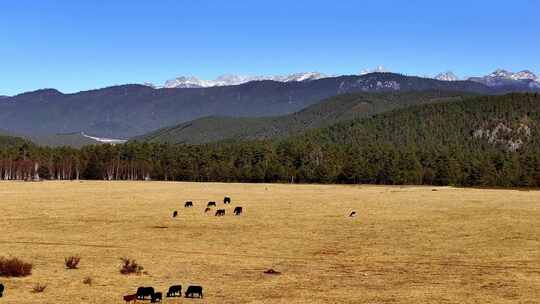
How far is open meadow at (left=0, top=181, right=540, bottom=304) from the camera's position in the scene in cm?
2953

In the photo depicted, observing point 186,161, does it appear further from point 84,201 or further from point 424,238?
point 424,238

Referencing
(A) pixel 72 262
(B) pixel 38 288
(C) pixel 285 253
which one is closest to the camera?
(B) pixel 38 288

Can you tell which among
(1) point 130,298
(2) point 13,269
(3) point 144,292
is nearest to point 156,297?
(3) point 144,292

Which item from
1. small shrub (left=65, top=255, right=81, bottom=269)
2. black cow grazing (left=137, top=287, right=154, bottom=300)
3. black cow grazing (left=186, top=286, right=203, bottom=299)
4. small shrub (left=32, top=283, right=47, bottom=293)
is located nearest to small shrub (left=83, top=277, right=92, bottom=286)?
small shrub (left=32, top=283, right=47, bottom=293)

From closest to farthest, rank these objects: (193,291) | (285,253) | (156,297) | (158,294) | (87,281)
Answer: (156,297) < (158,294) < (193,291) < (87,281) < (285,253)

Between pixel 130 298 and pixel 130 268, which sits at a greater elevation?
pixel 130 268

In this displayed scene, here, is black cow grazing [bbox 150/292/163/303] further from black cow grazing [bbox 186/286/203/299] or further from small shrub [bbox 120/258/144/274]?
small shrub [bbox 120/258/144/274]

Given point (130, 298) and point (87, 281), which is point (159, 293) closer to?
point (130, 298)

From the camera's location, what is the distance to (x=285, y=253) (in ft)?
136

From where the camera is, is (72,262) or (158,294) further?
(72,262)

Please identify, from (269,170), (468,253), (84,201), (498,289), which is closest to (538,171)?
(269,170)

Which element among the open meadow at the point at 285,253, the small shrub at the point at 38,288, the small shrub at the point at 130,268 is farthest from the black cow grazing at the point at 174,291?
the small shrub at the point at 38,288

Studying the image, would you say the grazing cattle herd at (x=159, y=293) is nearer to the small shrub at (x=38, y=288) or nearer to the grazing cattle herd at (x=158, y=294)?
the grazing cattle herd at (x=158, y=294)

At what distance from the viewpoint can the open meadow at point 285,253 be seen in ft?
96.9
